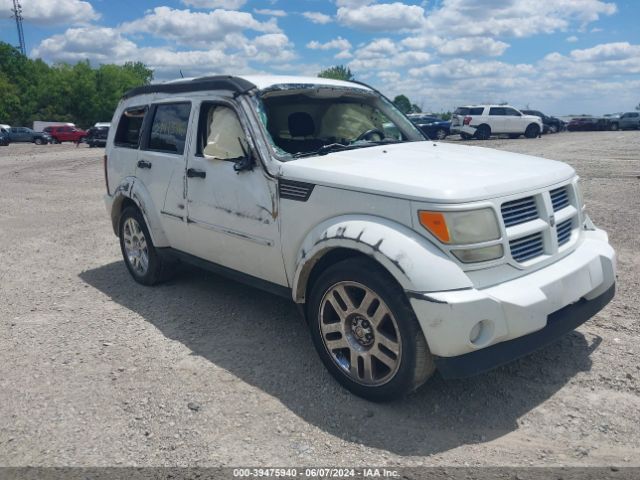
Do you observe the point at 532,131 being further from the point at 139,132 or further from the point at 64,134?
the point at 64,134

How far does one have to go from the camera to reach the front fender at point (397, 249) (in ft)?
9.82

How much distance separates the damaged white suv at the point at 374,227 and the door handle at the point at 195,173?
1 cm

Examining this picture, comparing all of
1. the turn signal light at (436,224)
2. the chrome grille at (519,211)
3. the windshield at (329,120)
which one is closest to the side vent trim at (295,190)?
the windshield at (329,120)

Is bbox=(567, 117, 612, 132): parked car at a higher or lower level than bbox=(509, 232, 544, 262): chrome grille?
lower

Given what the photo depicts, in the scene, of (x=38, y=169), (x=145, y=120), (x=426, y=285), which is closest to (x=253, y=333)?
(x=426, y=285)

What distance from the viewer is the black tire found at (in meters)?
29.8

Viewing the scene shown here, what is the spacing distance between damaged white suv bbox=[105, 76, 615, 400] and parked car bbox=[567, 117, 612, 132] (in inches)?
1601

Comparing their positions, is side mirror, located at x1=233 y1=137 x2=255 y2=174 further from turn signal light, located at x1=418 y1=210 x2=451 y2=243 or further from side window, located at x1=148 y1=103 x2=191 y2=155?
turn signal light, located at x1=418 y1=210 x2=451 y2=243

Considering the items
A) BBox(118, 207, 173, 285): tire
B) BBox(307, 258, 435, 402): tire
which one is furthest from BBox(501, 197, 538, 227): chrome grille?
BBox(118, 207, 173, 285): tire

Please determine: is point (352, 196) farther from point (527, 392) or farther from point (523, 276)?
point (527, 392)

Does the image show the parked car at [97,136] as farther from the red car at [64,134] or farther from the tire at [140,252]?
the tire at [140,252]

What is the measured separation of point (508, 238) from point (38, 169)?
20665 millimetres

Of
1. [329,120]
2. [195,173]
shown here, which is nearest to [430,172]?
[329,120]

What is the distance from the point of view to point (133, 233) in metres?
5.84
